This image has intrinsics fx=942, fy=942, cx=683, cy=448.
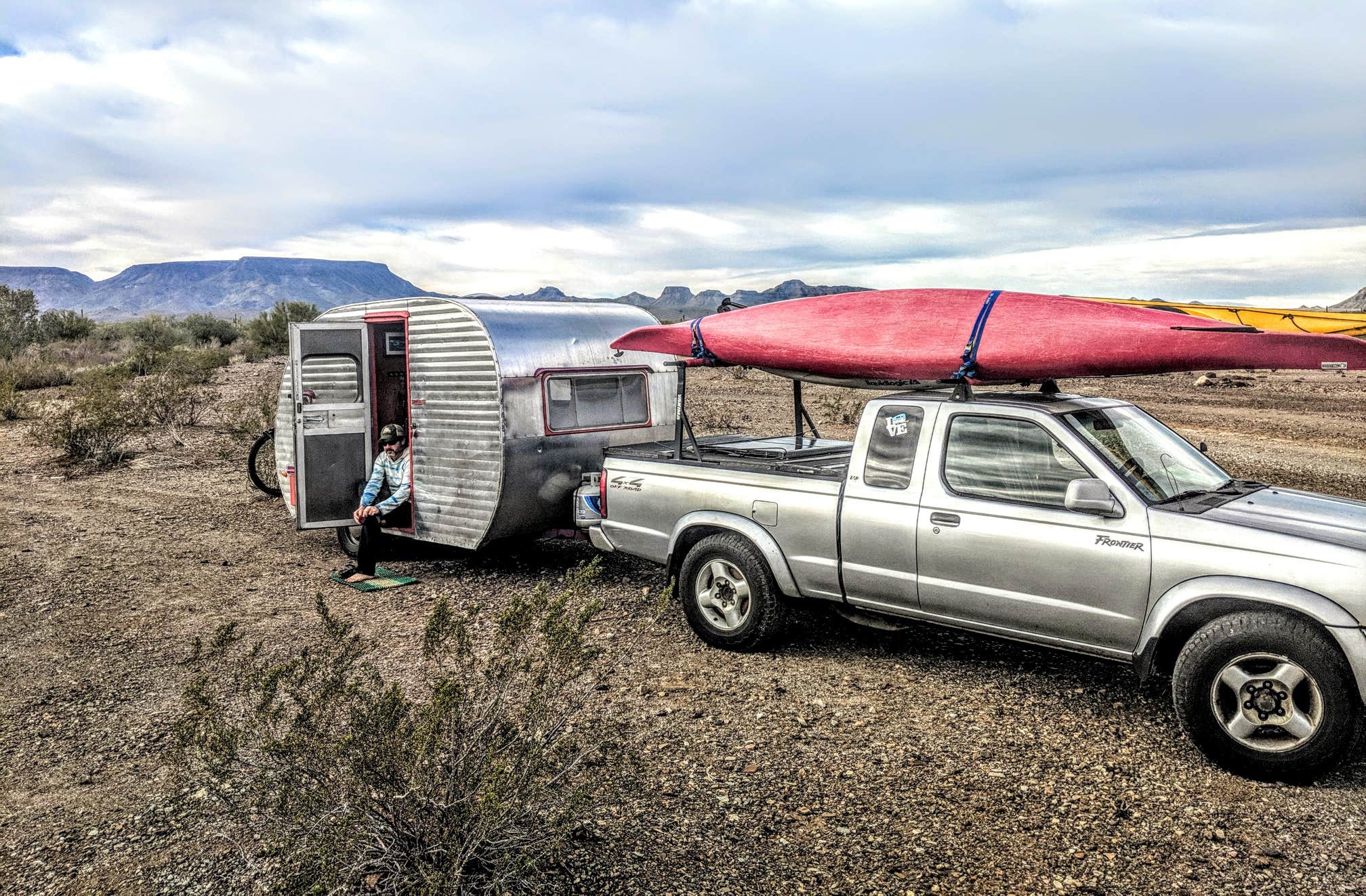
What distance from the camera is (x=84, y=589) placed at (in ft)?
25.7

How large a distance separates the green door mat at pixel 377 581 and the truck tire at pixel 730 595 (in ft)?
9.99

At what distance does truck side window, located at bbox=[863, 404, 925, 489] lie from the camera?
17.7 feet

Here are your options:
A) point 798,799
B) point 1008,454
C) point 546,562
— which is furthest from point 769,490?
Result: point 546,562

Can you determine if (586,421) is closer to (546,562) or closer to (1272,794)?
(546,562)

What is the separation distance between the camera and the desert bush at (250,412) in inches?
619

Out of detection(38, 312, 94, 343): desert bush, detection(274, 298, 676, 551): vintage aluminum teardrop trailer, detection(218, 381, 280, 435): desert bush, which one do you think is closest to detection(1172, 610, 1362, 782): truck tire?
detection(274, 298, 676, 551): vintage aluminum teardrop trailer

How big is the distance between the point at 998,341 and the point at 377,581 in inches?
218

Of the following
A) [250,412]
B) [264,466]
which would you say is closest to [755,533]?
[264,466]

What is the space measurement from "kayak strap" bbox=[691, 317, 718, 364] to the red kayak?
0.69 feet

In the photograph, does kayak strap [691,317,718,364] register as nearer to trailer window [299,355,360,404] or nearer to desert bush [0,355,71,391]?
trailer window [299,355,360,404]

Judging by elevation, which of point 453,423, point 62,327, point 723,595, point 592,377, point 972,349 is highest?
point 62,327

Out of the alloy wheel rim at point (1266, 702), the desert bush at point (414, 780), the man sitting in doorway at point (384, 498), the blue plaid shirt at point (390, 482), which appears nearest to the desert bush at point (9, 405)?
the man sitting in doorway at point (384, 498)

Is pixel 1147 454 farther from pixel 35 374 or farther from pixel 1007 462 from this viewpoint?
pixel 35 374

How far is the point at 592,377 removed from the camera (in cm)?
845
